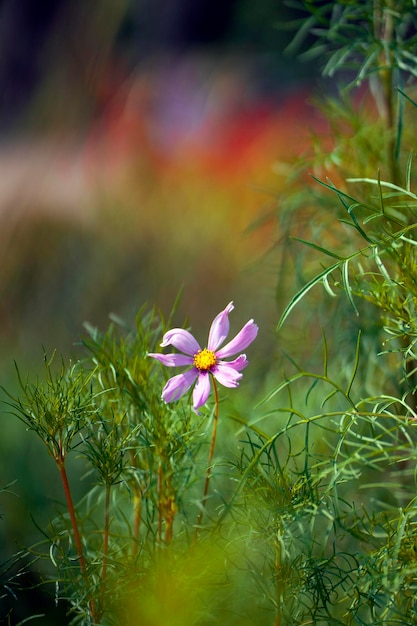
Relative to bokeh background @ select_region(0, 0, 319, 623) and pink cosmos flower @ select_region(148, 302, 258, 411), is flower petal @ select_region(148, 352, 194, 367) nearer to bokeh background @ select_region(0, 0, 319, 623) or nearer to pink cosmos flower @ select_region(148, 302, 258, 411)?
pink cosmos flower @ select_region(148, 302, 258, 411)

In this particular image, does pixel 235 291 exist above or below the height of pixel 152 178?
below

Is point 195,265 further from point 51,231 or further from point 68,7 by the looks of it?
point 68,7

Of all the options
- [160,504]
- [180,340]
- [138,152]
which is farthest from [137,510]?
[138,152]

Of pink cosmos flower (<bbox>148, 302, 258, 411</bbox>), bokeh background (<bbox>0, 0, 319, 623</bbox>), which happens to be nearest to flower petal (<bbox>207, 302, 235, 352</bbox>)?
pink cosmos flower (<bbox>148, 302, 258, 411</bbox>)

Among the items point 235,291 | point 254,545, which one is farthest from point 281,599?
point 235,291

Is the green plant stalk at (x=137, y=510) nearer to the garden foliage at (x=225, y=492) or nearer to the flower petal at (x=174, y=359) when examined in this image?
the garden foliage at (x=225, y=492)

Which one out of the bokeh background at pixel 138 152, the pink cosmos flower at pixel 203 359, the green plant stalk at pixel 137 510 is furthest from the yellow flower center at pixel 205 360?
the bokeh background at pixel 138 152
